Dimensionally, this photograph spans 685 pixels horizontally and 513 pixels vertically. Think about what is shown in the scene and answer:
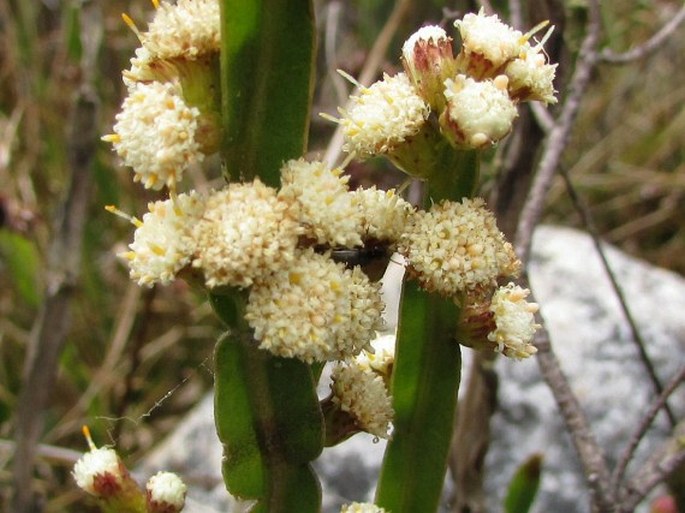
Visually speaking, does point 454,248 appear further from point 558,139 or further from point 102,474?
point 558,139

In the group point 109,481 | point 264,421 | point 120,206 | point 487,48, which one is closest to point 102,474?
point 109,481

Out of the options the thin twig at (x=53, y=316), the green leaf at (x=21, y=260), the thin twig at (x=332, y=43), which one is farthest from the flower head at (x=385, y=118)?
the green leaf at (x=21, y=260)

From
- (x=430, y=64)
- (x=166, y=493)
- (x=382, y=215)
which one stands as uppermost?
(x=430, y=64)

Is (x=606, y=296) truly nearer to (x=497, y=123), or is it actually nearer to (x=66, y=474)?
(x=66, y=474)

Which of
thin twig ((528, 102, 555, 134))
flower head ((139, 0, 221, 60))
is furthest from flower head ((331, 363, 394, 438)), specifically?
thin twig ((528, 102, 555, 134))

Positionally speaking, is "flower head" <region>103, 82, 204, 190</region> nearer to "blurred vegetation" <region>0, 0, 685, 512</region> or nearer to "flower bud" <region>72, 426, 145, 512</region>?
"flower bud" <region>72, 426, 145, 512</region>

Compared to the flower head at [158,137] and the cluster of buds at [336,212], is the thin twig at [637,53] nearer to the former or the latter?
the cluster of buds at [336,212]
